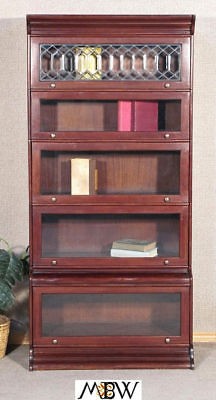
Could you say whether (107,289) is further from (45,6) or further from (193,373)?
(45,6)

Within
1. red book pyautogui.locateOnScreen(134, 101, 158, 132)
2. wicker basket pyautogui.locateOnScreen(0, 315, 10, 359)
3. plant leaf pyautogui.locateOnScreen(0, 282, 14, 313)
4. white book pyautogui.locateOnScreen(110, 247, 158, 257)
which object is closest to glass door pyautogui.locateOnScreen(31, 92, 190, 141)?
red book pyautogui.locateOnScreen(134, 101, 158, 132)

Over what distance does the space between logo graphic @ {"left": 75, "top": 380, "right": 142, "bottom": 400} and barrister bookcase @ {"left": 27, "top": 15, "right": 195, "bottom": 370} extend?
0.51 m

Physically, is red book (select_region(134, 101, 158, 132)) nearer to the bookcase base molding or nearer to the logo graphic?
the bookcase base molding

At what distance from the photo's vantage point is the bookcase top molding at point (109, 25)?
3438 millimetres

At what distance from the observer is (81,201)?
354cm

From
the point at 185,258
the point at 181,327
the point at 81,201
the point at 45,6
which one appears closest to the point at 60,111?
the point at 81,201

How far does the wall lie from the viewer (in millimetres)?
3857

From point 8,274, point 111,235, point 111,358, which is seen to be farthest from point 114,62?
point 111,358

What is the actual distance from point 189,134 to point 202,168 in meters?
0.46

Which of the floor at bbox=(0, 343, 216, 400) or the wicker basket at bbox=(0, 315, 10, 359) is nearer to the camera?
the floor at bbox=(0, 343, 216, 400)

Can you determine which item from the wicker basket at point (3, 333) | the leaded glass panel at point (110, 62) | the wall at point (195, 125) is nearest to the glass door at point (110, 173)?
the leaded glass panel at point (110, 62)

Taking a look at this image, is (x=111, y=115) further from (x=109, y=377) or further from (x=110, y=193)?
(x=109, y=377)

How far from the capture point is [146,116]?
353 centimetres

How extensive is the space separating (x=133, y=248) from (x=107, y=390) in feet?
2.53
